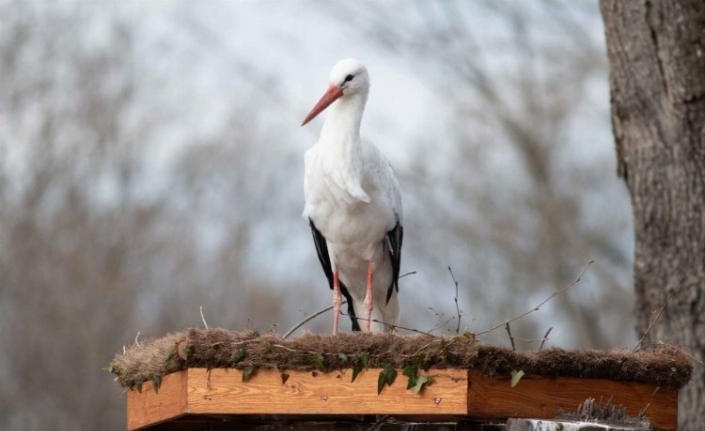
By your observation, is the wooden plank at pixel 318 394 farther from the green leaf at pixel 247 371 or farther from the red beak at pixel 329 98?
A: the red beak at pixel 329 98

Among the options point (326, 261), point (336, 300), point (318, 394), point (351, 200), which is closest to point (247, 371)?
point (318, 394)

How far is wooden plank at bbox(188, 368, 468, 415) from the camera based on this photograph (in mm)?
5062

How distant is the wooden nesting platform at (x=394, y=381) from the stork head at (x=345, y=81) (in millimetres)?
1859

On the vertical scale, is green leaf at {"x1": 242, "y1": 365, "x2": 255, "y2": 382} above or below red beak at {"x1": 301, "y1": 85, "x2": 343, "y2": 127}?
below

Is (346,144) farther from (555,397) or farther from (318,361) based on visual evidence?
(555,397)

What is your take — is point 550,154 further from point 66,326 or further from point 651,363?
point 651,363

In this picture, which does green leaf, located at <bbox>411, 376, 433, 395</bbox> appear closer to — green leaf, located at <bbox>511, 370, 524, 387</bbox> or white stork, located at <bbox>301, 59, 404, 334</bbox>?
green leaf, located at <bbox>511, 370, 524, 387</bbox>

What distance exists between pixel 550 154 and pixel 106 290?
9.59 metres

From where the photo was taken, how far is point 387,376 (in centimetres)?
515

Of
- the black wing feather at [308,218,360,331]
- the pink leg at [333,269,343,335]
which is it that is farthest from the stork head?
the pink leg at [333,269,343,335]

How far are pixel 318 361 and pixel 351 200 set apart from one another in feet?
6.04

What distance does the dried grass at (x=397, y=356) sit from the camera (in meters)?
5.06

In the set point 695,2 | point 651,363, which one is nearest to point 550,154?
point 695,2

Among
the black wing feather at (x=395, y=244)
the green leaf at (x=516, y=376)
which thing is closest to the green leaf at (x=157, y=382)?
the green leaf at (x=516, y=376)
